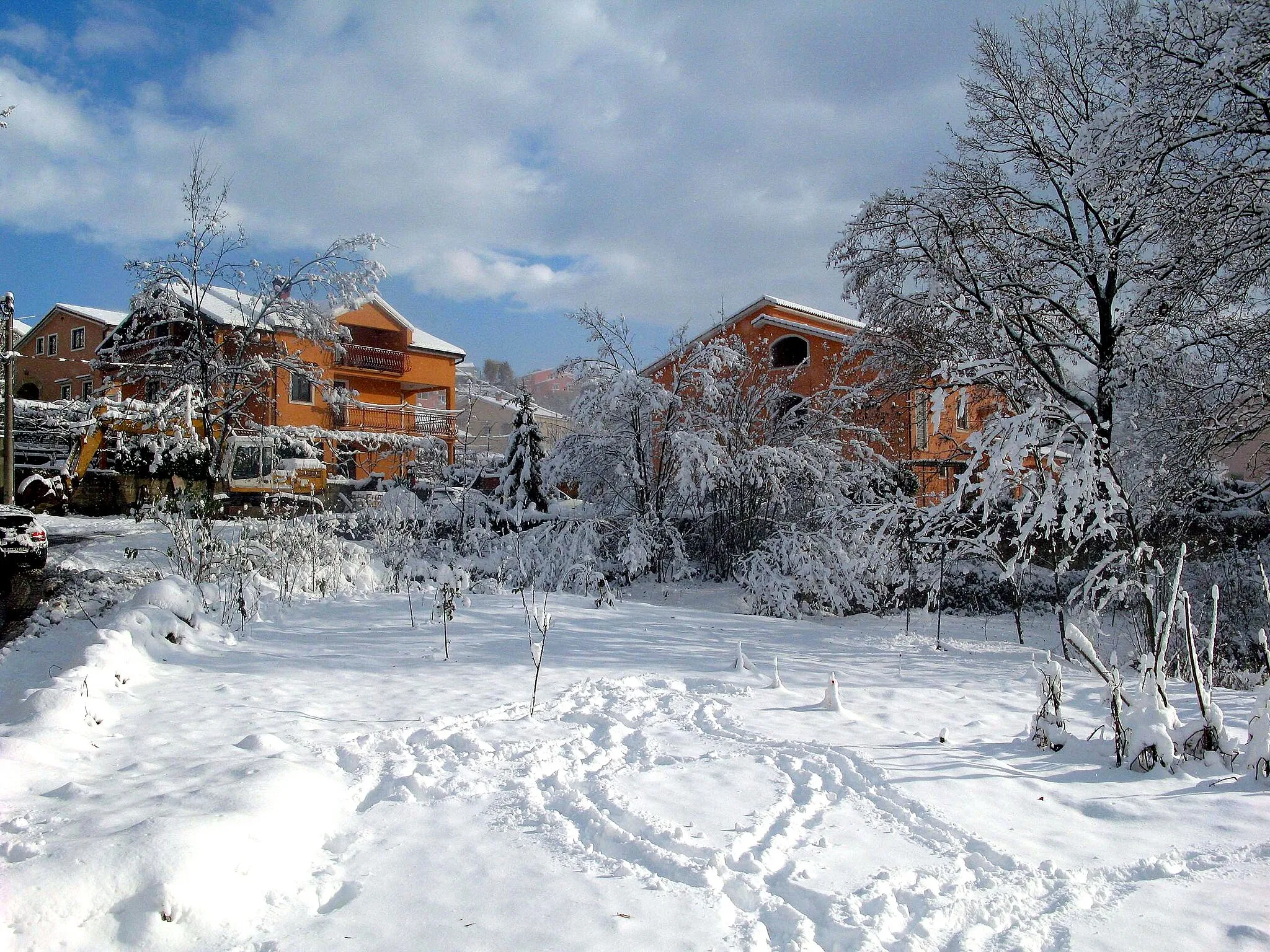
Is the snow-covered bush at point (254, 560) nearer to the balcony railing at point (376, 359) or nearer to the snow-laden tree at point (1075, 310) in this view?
the snow-laden tree at point (1075, 310)

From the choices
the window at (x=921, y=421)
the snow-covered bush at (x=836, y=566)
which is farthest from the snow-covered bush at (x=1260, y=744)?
the window at (x=921, y=421)

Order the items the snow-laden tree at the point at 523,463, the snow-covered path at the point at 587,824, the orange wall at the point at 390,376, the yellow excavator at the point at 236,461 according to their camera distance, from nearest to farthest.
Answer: the snow-covered path at the point at 587,824
the yellow excavator at the point at 236,461
the snow-laden tree at the point at 523,463
the orange wall at the point at 390,376

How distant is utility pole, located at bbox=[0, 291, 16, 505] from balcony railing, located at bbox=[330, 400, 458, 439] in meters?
13.8

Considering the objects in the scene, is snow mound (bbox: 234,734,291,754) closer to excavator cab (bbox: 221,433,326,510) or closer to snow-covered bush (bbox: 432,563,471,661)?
snow-covered bush (bbox: 432,563,471,661)

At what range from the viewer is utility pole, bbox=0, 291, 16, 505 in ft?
61.1

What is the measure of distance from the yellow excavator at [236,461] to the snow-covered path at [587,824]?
8358 millimetres

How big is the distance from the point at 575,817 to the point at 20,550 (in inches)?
466

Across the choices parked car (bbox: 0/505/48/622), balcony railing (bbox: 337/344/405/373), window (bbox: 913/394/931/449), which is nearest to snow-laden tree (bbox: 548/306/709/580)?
window (bbox: 913/394/931/449)

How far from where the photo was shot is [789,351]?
27.0 metres

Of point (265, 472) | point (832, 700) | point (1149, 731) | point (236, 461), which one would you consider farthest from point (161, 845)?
point (236, 461)

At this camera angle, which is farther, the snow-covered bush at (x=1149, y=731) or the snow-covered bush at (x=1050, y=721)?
the snow-covered bush at (x=1050, y=721)

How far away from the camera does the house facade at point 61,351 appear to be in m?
37.2

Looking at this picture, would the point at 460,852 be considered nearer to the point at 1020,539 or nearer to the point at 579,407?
the point at 1020,539

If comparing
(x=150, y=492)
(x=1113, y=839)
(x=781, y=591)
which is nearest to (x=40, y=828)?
(x=1113, y=839)
